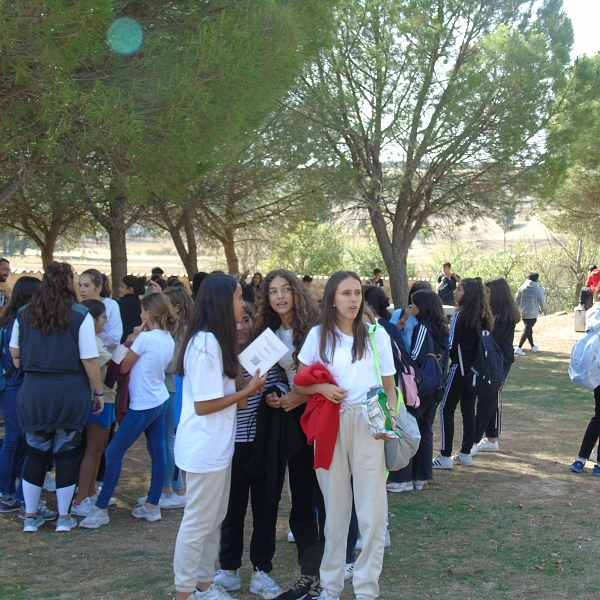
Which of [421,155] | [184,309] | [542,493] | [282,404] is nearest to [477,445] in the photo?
[542,493]

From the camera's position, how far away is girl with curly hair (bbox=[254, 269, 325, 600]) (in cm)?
383

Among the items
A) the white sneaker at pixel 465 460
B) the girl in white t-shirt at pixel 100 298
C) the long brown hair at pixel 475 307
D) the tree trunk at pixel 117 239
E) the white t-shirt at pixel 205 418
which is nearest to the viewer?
the white t-shirt at pixel 205 418

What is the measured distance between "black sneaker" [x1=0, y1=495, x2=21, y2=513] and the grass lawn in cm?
9

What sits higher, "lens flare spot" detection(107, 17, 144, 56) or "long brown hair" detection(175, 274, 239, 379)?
"lens flare spot" detection(107, 17, 144, 56)

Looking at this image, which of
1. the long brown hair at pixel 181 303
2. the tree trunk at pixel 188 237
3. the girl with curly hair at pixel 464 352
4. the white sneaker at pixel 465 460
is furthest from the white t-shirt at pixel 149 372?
the tree trunk at pixel 188 237

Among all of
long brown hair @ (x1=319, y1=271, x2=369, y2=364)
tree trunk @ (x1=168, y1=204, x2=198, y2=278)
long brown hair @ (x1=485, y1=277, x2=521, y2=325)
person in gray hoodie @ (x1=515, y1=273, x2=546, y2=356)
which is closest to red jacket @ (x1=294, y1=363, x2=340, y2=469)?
long brown hair @ (x1=319, y1=271, x2=369, y2=364)

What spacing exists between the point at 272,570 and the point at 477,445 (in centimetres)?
374

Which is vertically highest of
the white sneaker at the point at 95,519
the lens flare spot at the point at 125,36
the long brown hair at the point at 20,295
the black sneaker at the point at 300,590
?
the lens flare spot at the point at 125,36

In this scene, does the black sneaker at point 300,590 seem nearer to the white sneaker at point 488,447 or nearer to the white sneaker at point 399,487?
the white sneaker at point 399,487

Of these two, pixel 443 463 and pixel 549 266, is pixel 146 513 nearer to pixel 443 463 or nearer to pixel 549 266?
pixel 443 463

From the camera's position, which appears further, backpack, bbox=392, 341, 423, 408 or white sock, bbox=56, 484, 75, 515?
white sock, bbox=56, 484, 75, 515

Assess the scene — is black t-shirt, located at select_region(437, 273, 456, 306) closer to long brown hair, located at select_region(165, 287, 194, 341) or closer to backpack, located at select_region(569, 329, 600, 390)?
backpack, located at select_region(569, 329, 600, 390)

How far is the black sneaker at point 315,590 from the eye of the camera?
376 centimetres

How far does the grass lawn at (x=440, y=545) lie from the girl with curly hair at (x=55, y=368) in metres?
0.57
